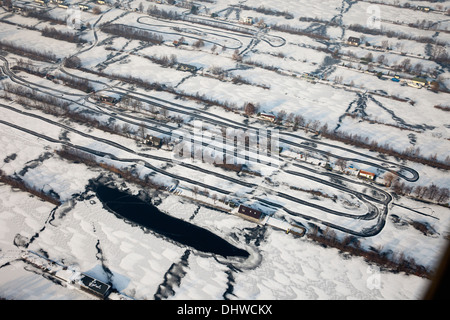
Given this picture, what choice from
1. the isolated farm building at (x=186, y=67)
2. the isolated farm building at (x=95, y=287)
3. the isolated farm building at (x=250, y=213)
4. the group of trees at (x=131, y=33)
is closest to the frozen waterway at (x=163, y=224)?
the isolated farm building at (x=250, y=213)

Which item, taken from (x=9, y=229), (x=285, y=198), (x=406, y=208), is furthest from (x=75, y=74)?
(x=406, y=208)

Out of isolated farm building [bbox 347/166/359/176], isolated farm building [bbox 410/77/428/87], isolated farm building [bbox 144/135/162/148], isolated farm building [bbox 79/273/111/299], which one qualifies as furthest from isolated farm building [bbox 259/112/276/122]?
isolated farm building [bbox 79/273/111/299]

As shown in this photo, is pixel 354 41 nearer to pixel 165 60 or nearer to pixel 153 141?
pixel 165 60

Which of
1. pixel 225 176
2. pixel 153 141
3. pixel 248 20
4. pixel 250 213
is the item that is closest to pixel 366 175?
pixel 250 213

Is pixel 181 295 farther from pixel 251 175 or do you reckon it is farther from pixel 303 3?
pixel 303 3

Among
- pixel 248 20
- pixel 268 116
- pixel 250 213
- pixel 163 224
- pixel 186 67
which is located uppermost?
pixel 248 20

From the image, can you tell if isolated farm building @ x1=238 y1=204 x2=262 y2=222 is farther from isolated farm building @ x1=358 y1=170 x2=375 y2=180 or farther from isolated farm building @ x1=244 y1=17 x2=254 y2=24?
isolated farm building @ x1=244 y1=17 x2=254 y2=24
